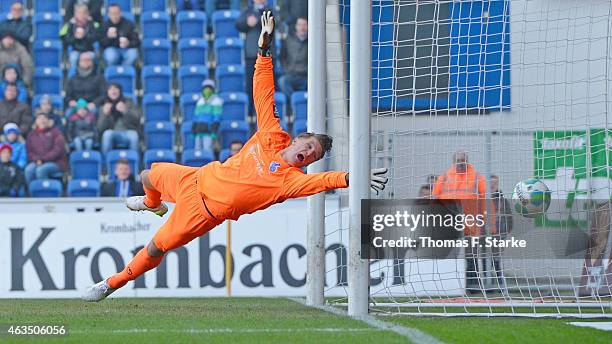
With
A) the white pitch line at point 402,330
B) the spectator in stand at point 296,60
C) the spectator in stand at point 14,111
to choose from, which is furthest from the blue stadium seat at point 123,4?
the white pitch line at point 402,330

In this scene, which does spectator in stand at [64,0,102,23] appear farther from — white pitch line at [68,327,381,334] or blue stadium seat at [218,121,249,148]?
white pitch line at [68,327,381,334]

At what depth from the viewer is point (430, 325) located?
8234 millimetres

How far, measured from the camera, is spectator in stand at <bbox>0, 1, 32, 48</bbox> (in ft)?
61.5

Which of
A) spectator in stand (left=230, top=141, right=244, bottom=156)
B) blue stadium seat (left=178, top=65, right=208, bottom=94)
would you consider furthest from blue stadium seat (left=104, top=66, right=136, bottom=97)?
spectator in stand (left=230, top=141, right=244, bottom=156)

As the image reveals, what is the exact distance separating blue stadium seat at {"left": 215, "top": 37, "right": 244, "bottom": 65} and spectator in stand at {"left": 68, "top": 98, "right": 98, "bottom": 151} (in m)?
2.29

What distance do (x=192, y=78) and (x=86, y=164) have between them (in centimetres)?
231

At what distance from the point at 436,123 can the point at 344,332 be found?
525 centimetres

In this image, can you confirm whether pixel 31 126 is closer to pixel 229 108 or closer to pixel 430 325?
pixel 229 108

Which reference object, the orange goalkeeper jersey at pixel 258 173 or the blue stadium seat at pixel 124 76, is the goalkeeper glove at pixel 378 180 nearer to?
the orange goalkeeper jersey at pixel 258 173

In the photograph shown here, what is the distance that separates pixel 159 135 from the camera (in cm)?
1806

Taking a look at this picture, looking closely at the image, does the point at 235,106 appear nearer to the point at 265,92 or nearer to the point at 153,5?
the point at 153,5

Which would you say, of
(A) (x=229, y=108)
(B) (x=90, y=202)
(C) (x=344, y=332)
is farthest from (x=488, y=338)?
(A) (x=229, y=108)

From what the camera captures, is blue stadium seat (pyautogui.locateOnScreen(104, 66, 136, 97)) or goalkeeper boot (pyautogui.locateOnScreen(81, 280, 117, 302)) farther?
blue stadium seat (pyautogui.locateOnScreen(104, 66, 136, 97))

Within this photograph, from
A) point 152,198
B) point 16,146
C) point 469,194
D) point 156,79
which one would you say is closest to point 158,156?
point 156,79
